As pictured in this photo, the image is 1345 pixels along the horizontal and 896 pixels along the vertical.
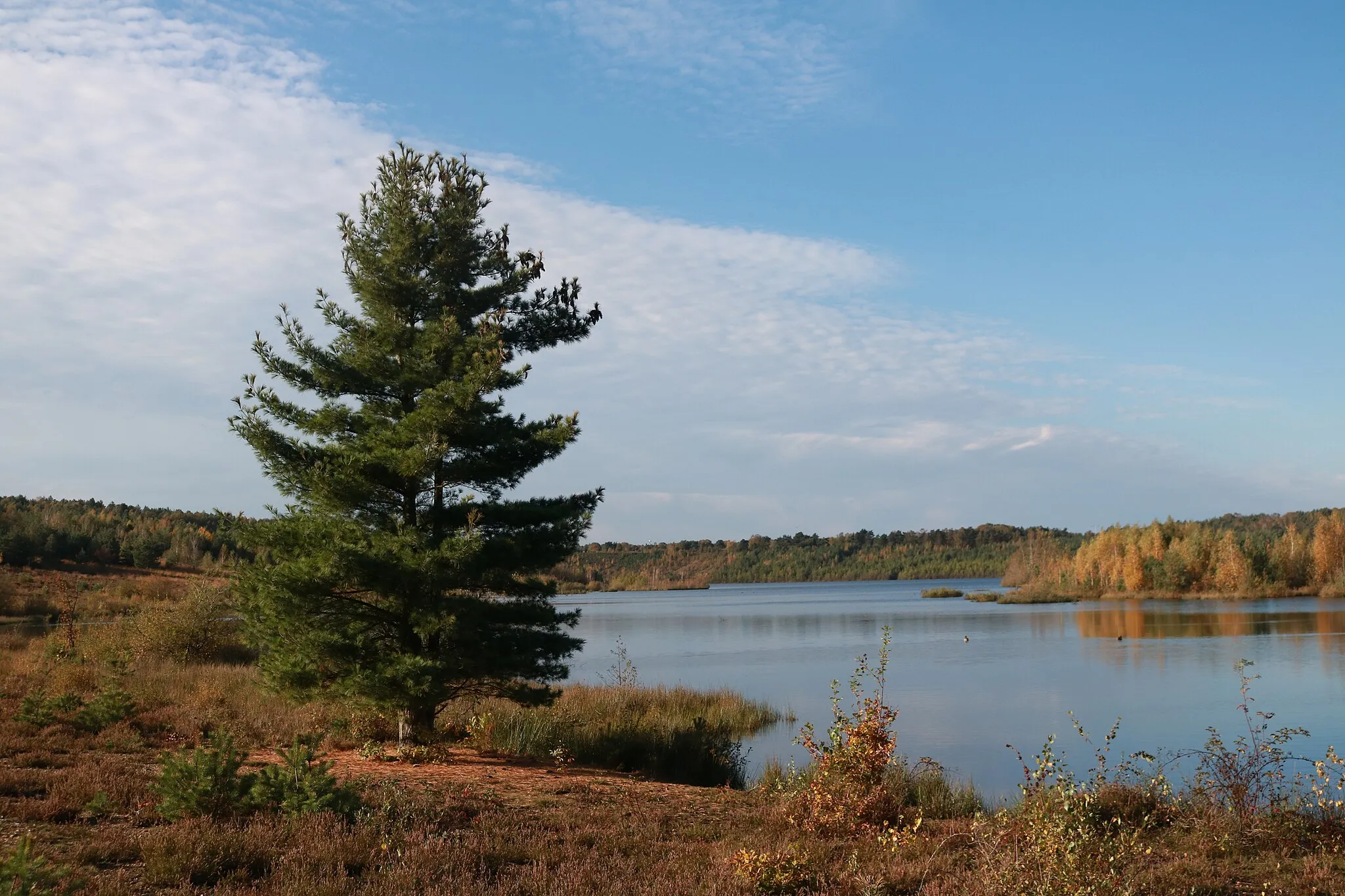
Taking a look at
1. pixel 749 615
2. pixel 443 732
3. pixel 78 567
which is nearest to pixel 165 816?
pixel 443 732

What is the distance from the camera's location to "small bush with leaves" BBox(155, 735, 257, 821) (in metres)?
7.57

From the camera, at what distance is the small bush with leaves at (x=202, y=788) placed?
24.8 ft

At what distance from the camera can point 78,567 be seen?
238 feet

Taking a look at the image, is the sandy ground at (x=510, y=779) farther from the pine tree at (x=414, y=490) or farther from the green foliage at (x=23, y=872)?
the green foliage at (x=23, y=872)

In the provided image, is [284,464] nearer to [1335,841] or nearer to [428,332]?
[428,332]

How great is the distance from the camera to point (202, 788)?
25.1 feet

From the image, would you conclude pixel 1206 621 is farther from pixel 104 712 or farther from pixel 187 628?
pixel 104 712

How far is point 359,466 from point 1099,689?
22160mm

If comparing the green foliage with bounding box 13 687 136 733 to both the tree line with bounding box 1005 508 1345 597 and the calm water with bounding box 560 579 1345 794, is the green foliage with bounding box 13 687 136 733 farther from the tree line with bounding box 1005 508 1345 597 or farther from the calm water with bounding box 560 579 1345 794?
the tree line with bounding box 1005 508 1345 597

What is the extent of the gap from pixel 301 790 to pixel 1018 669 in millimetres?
28427

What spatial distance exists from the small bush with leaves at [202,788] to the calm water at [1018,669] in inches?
426

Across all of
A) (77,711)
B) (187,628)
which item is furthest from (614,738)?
(187,628)

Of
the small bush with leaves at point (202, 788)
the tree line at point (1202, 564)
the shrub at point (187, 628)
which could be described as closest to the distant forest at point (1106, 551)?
the tree line at point (1202, 564)

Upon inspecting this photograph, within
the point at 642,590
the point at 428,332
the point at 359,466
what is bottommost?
the point at 642,590
